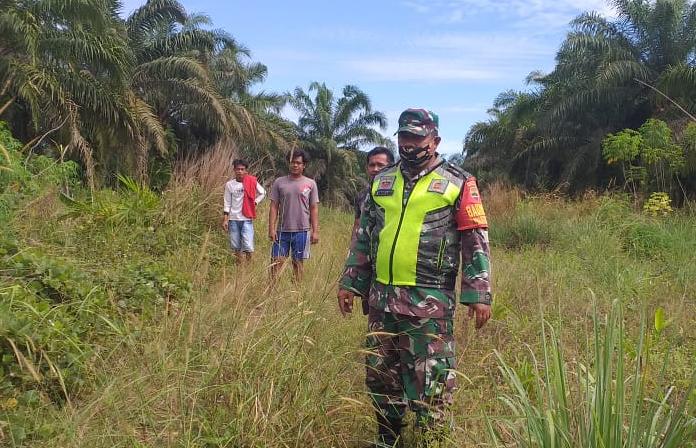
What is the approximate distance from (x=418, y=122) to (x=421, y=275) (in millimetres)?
662

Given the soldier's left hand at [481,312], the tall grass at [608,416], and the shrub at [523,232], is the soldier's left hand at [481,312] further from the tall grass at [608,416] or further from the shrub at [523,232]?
the shrub at [523,232]

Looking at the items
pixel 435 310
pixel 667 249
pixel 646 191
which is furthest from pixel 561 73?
pixel 435 310

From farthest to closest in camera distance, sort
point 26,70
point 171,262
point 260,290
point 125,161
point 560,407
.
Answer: point 125,161
point 26,70
point 171,262
point 260,290
point 560,407

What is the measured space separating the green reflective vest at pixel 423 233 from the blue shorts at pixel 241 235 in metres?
3.84

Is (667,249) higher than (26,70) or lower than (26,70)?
lower

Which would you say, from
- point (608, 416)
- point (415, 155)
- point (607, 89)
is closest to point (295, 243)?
point (415, 155)

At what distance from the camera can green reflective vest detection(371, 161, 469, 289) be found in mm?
2438

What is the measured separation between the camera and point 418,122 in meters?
2.53

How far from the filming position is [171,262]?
541 centimetres

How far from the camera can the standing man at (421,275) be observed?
243 centimetres

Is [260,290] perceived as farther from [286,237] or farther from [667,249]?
[667,249]

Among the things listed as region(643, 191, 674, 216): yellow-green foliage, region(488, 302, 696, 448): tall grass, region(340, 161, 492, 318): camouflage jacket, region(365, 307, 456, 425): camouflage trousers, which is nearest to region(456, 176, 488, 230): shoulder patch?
region(340, 161, 492, 318): camouflage jacket

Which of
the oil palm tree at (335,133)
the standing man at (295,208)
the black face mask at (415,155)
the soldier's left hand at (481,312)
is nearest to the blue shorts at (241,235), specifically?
the standing man at (295,208)

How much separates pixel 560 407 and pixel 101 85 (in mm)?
11584
